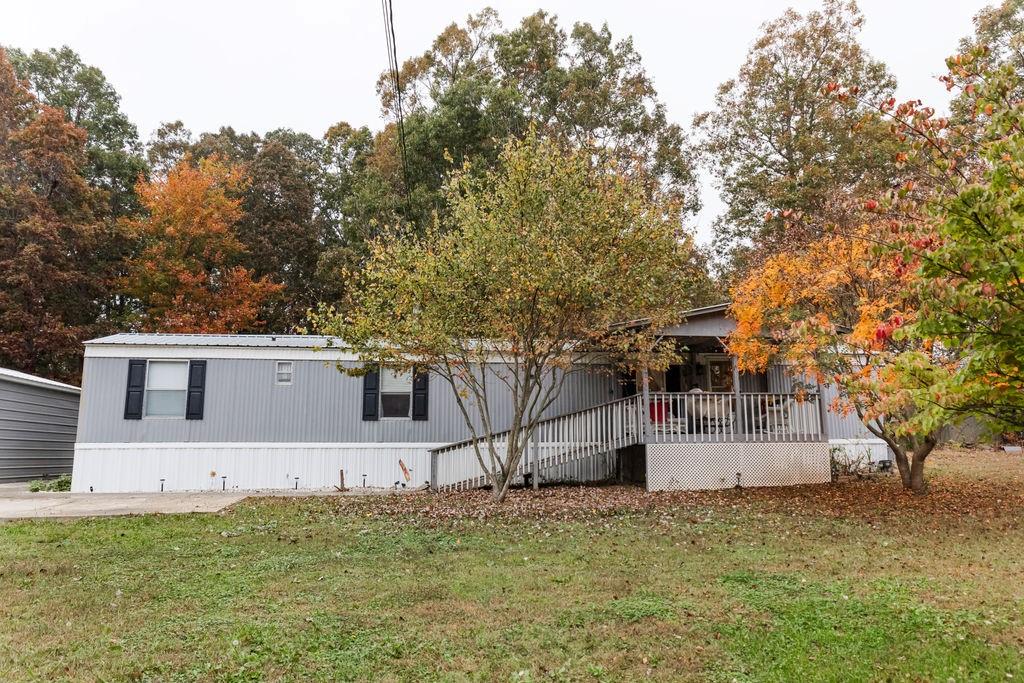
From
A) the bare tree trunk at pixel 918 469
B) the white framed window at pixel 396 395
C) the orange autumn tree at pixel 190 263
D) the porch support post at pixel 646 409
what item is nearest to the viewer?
the bare tree trunk at pixel 918 469

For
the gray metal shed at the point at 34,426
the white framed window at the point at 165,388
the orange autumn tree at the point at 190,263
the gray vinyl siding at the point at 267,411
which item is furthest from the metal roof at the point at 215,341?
the orange autumn tree at the point at 190,263

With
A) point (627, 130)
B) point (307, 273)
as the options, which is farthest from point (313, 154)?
point (627, 130)

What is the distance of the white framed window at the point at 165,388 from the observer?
15055mm

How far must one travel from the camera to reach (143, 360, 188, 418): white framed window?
593 inches

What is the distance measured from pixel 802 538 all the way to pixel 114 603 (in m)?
7.25

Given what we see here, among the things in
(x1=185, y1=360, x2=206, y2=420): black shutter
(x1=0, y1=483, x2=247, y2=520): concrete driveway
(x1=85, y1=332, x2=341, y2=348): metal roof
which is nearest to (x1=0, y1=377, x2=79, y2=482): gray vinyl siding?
(x1=0, y1=483, x2=247, y2=520): concrete driveway

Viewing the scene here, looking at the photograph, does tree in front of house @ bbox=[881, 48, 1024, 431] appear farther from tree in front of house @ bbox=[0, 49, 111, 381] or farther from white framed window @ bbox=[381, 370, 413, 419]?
tree in front of house @ bbox=[0, 49, 111, 381]

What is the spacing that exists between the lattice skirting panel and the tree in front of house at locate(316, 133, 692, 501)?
2.79m

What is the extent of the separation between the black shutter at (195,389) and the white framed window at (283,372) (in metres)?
1.51

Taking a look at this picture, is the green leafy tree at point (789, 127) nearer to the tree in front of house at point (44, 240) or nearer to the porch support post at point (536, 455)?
the porch support post at point (536, 455)

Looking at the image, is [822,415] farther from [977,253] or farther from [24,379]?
[24,379]

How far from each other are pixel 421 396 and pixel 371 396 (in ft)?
3.61

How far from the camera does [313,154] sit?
33.7 metres

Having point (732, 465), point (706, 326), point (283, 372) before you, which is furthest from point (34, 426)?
point (732, 465)
